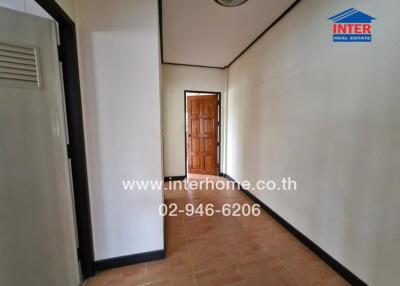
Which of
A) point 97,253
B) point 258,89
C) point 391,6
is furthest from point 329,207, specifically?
point 97,253

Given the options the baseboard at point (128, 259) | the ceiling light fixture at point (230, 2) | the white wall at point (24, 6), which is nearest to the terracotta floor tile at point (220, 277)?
the baseboard at point (128, 259)

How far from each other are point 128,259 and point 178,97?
3146 millimetres

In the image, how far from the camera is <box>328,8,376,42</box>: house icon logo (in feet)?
4.22

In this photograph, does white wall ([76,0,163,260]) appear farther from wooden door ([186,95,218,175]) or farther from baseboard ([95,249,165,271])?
wooden door ([186,95,218,175])

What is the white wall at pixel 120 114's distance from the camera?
142 cm

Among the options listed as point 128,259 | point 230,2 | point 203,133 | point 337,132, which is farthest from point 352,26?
point 203,133

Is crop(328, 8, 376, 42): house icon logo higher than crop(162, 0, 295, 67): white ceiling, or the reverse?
crop(162, 0, 295, 67): white ceiling

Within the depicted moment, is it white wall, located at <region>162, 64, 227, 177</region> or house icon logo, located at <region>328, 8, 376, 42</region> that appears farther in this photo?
white wall, located at <region>162, 64, 227, 177</region>

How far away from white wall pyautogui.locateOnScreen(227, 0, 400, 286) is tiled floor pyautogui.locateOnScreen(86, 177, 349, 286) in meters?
0.24

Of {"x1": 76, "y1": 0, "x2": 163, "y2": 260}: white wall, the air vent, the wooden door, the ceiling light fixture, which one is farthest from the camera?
the wooden door

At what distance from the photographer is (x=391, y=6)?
113cm

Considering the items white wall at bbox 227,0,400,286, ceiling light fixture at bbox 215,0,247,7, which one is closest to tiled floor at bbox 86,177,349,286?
white wall at bbox 227,0,400,286

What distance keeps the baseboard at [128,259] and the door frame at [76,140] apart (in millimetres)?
72

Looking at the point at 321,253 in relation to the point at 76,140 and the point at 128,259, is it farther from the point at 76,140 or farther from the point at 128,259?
the point at 76,140
